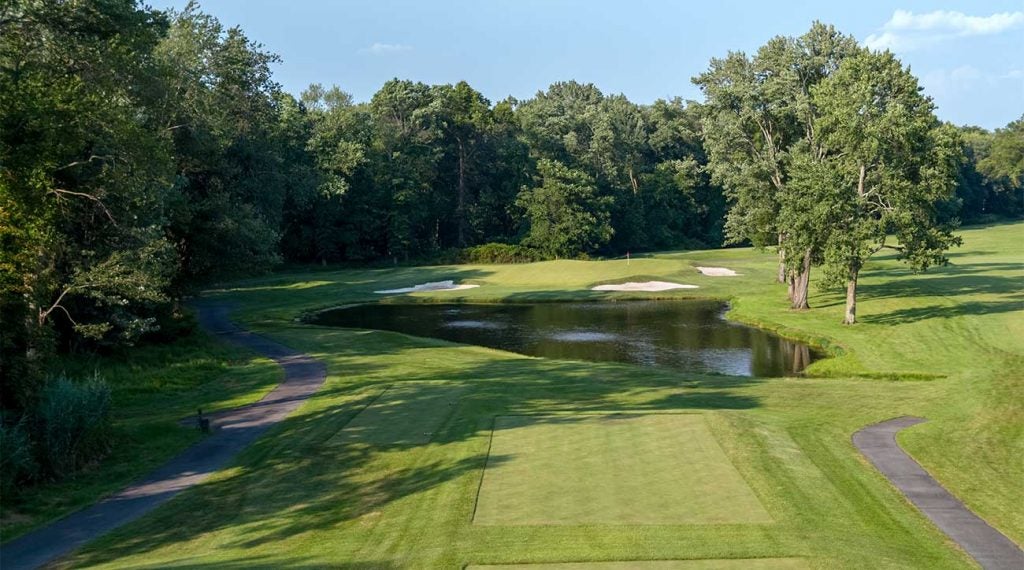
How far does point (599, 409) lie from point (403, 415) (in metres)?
6.22

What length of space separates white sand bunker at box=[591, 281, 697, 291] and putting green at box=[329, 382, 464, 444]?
4198 centimetres

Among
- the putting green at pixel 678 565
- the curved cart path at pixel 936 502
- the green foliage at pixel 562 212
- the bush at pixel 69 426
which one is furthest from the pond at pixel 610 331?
the green foliage at pixel 562 212

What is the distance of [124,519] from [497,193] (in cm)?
10435

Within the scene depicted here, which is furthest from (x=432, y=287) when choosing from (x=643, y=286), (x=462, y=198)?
(x=462, y=198)

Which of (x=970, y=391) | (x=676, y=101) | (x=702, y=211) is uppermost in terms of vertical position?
(x=676, y=101)

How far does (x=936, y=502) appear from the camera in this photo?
1777 cm

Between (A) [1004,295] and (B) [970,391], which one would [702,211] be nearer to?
(A) [1004,295]

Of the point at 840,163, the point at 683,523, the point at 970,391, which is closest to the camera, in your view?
the point at 683,523

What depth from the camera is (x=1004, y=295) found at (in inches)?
2170

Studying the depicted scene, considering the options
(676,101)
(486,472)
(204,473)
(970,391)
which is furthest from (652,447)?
(676,101)

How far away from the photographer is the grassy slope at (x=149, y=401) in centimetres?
1811

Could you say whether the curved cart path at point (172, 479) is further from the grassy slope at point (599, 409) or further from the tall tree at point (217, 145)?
the tall tree at point (217, 145)

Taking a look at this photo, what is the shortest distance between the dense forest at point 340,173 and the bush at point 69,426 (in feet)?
1.60

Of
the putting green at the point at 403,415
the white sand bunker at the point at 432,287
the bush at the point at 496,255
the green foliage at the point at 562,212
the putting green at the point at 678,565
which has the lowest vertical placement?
the putting green at the point at 678,565
